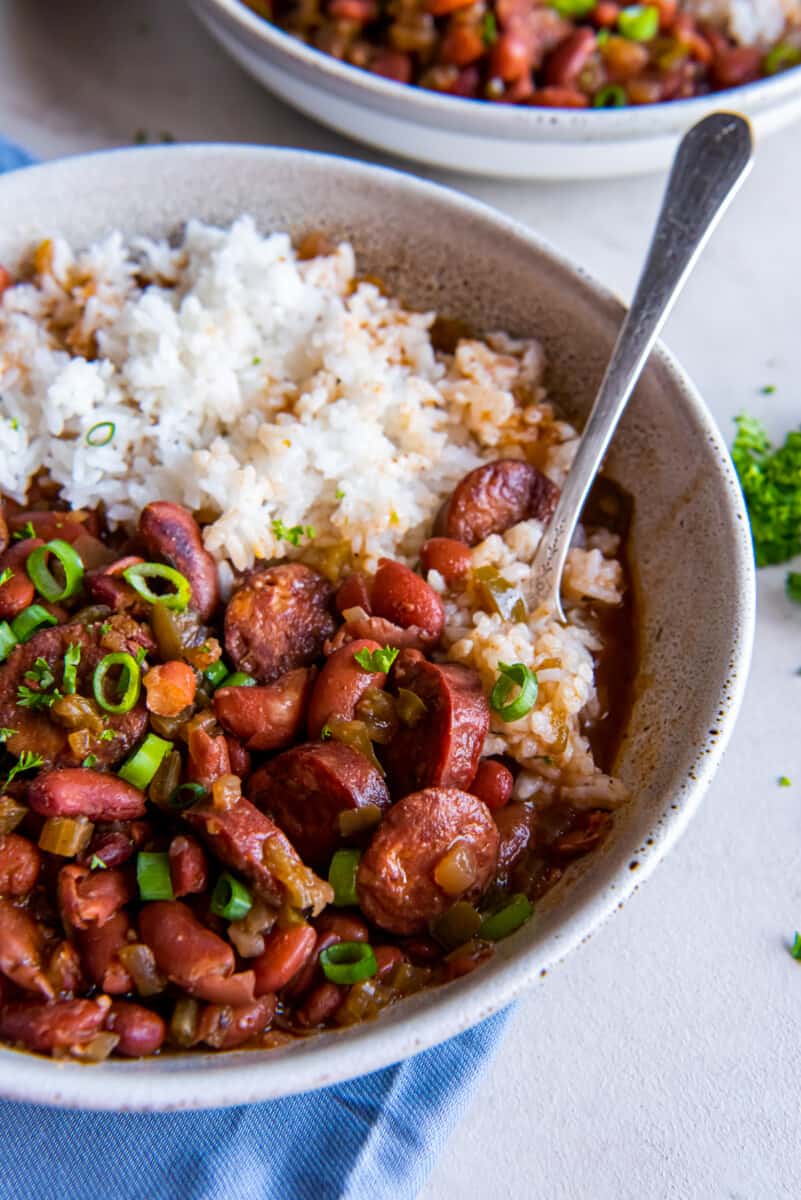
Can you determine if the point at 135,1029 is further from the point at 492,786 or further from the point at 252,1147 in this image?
the point at 492,786

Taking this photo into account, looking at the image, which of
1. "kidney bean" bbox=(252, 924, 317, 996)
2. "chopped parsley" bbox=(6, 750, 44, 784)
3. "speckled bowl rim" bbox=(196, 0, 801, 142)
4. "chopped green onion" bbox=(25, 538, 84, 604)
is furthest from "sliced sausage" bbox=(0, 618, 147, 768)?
"speckled bowl rim" bbox=(196, 0, 801, 142)

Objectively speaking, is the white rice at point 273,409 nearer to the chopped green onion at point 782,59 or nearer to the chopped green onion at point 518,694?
the chopped green onion at point 518,694

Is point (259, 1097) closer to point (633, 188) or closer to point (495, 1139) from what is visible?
point (495, 1139)

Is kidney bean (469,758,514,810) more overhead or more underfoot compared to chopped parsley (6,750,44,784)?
more overhead

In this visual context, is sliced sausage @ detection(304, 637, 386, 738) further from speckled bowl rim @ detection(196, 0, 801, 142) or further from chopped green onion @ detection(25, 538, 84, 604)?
speckled bowl rim @ detection(196, 0, 801, 142)

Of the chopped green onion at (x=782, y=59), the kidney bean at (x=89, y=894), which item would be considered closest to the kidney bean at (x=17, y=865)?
the kidney bean at (x=89, y=894)
